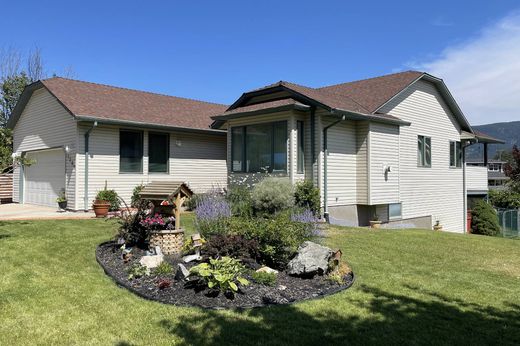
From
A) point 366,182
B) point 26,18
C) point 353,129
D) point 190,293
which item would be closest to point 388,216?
point 366,182

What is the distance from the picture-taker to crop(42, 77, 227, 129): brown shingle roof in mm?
15445

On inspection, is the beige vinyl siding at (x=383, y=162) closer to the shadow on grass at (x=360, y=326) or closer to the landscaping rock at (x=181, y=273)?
the shadow on grass at (x=360, y=326)

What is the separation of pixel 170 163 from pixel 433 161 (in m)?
11.6

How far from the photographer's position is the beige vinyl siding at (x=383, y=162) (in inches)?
586

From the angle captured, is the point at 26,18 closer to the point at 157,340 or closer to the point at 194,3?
the point at 194,3

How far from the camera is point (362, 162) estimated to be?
48.8 ft

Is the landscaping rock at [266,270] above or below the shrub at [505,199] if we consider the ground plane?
below

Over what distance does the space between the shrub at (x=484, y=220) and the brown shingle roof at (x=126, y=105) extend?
14344 mm

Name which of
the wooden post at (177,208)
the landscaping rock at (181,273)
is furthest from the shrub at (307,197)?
the landscaping rock at (181,273)

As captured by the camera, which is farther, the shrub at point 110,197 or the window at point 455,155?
the window at point 455,155

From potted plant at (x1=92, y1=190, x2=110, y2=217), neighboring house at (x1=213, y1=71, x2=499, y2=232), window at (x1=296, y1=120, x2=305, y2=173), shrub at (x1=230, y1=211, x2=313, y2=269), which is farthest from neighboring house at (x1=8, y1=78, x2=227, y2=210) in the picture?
shrub at (x1=230, y1=211, x2=313, y2=269)

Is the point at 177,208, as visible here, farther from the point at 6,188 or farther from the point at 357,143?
the point at 6,188

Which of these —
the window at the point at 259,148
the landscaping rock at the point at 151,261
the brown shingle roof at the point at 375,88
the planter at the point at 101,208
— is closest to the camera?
the landscaping rock at the point at 151,261

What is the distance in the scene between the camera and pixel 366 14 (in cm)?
1321
